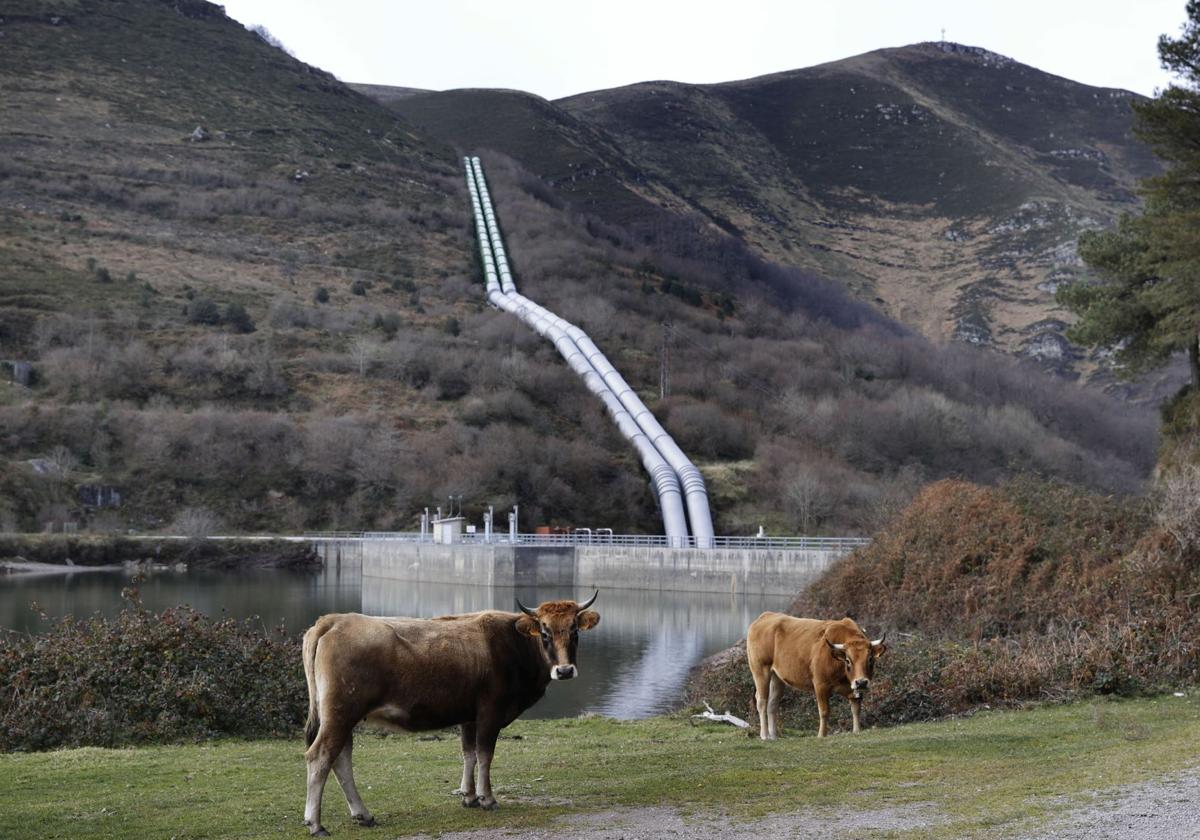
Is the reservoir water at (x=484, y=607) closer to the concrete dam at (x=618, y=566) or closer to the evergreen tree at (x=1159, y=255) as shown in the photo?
the concrete dam at (x=618, y=566)

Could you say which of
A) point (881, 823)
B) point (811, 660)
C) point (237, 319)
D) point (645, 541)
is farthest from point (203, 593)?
point (237, 319)

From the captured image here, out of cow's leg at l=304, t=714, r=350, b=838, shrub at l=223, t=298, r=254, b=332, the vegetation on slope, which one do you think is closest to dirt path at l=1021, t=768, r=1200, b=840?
cow's leg at l=304, t=714, r=350, b=838

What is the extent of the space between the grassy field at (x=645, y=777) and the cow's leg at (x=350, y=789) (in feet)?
0.43

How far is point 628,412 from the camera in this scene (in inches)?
3809

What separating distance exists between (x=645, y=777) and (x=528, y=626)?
8.38 feet

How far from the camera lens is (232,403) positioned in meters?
96.2

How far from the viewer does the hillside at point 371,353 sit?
86.6m

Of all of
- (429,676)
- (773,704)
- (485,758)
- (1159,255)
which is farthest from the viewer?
(1159,255)

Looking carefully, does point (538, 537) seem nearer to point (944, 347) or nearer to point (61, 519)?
point (61, 519)

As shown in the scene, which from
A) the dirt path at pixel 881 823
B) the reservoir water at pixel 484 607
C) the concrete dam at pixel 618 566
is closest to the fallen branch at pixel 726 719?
the reservoir water at pixel 484 607

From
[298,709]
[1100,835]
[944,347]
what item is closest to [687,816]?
[1100,835]

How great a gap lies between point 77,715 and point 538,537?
5601cm

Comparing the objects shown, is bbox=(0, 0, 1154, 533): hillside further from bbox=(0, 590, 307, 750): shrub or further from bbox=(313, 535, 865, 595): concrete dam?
bbox=(0, 590, 307, 750): shrub

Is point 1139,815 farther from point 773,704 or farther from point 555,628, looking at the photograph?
point 773,704
